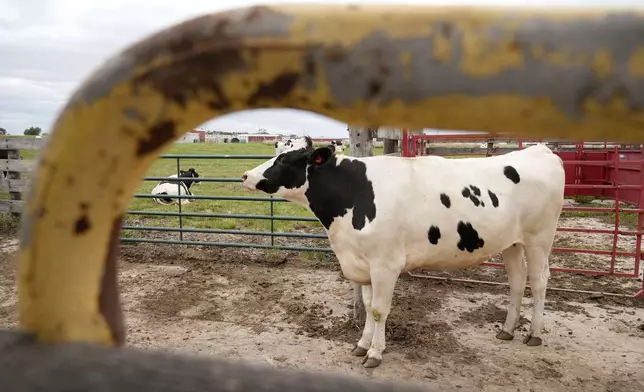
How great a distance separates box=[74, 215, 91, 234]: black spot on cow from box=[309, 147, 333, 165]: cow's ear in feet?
9.54

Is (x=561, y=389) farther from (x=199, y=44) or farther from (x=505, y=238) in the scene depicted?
(x=199, y=44)

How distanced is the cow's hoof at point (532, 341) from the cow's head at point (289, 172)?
208cm

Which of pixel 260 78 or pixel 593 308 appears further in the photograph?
pixel 593 308

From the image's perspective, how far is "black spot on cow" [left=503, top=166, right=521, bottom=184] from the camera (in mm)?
3523

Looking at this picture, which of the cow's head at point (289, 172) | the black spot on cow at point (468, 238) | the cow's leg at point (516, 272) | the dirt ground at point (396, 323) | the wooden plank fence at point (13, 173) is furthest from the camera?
the wooden plank fence at point (13, 173)

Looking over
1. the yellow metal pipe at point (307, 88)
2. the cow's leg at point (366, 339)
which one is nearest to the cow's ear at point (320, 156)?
the cow's leg at point (366, 339)

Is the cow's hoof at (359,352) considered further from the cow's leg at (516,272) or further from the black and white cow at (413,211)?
the cow's leg at (516,272)

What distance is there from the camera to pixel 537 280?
12.1 ft

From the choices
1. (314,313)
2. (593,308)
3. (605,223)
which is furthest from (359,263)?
(605,223)

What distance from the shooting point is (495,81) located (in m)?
0.37

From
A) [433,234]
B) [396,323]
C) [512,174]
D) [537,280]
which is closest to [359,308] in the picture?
[396,323]

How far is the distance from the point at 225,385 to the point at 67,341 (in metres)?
0.20

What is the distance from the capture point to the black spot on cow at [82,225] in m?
0.48

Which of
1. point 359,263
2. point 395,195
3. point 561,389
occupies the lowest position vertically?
point 561,389
